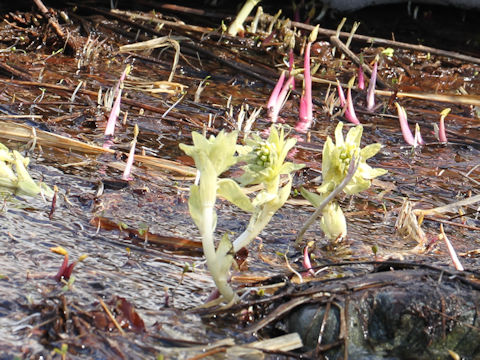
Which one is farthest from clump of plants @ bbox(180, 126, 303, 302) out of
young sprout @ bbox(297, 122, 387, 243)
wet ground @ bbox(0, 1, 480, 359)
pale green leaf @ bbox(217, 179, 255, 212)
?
young sprout @ bbox(297, 122, 387, 243)

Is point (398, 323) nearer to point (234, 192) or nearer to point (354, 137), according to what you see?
point (234, 192)

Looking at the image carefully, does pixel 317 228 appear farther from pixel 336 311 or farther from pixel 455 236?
pixel 336 311

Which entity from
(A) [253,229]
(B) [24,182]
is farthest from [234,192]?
(B) [24,182]

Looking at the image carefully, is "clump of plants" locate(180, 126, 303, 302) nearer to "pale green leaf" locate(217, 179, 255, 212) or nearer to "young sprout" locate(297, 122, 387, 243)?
"pale green leaf" locate(217, 179, 255, 212)

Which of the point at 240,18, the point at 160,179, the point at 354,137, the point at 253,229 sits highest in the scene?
the point at 240,18

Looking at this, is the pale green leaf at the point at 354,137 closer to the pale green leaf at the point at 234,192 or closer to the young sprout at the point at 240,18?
the pale green leaf at the point at 234,192
